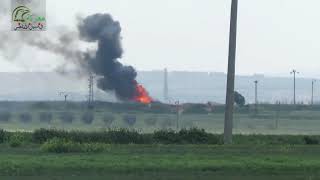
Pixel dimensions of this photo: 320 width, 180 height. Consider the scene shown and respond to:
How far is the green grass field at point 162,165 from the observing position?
70.8 feet

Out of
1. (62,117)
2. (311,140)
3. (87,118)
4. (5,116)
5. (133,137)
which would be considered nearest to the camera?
(133,137)

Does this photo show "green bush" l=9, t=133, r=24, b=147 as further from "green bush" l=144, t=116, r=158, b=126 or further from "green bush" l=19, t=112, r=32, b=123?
"green bush" l=144, t=116, r=158, b=126

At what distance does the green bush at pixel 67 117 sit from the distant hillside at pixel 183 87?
909 centimetres

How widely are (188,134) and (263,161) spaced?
15.7 metres

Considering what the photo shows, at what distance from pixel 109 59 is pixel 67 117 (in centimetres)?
1700

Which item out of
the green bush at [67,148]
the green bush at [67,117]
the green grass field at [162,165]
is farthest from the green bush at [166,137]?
the green bush at [67,117]

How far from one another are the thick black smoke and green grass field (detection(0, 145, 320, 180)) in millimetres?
47440

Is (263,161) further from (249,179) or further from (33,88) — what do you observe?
(33,88)

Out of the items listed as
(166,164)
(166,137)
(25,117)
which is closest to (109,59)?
(25,117)

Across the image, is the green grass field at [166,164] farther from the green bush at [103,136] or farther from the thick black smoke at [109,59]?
the thick black smoke at [109,59]

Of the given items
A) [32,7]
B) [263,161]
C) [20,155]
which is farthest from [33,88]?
[263,161]

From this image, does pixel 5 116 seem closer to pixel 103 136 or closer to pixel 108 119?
pixel 108 119

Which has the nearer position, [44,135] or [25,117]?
[44,135]

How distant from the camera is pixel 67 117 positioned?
66.3m
